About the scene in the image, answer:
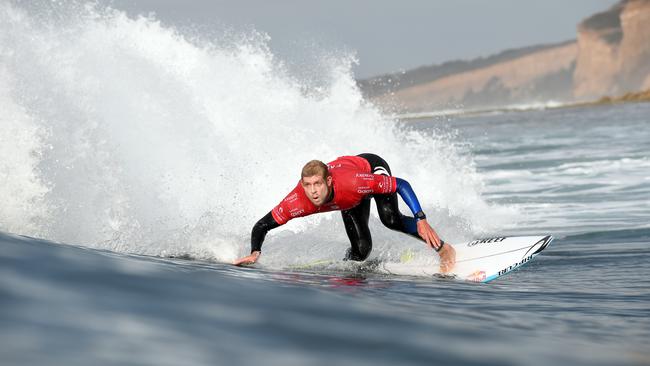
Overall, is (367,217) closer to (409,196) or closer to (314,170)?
(409,196)

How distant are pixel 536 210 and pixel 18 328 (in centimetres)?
1292

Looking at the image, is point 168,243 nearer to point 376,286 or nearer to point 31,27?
point 376,286

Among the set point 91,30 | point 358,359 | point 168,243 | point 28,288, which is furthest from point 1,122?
point 358,359

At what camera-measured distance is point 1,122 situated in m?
9.98

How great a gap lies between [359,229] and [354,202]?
56 cm

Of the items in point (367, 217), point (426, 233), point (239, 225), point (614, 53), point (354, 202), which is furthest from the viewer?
point (614, 53)

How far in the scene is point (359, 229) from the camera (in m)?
7.44

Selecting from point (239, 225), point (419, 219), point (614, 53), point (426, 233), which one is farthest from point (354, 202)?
point (614, 53)

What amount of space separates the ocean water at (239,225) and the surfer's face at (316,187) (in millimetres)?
560

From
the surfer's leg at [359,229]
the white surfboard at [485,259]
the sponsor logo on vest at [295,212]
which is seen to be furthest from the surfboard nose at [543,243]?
the sponsor logo on vest at [295,212]

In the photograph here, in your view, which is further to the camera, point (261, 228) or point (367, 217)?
point (367, 217)

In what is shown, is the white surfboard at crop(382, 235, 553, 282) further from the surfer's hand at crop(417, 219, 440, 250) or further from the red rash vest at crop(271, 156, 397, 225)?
the red rash vest at crop(271, 156, 397, 225)

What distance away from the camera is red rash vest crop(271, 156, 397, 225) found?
664 centimetres

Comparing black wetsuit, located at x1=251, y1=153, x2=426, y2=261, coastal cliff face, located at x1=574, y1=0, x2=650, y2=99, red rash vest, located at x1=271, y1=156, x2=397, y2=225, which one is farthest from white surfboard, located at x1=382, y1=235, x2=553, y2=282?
coastal cliff face, located at x1=574, y1=0, x2=650, y2=99
